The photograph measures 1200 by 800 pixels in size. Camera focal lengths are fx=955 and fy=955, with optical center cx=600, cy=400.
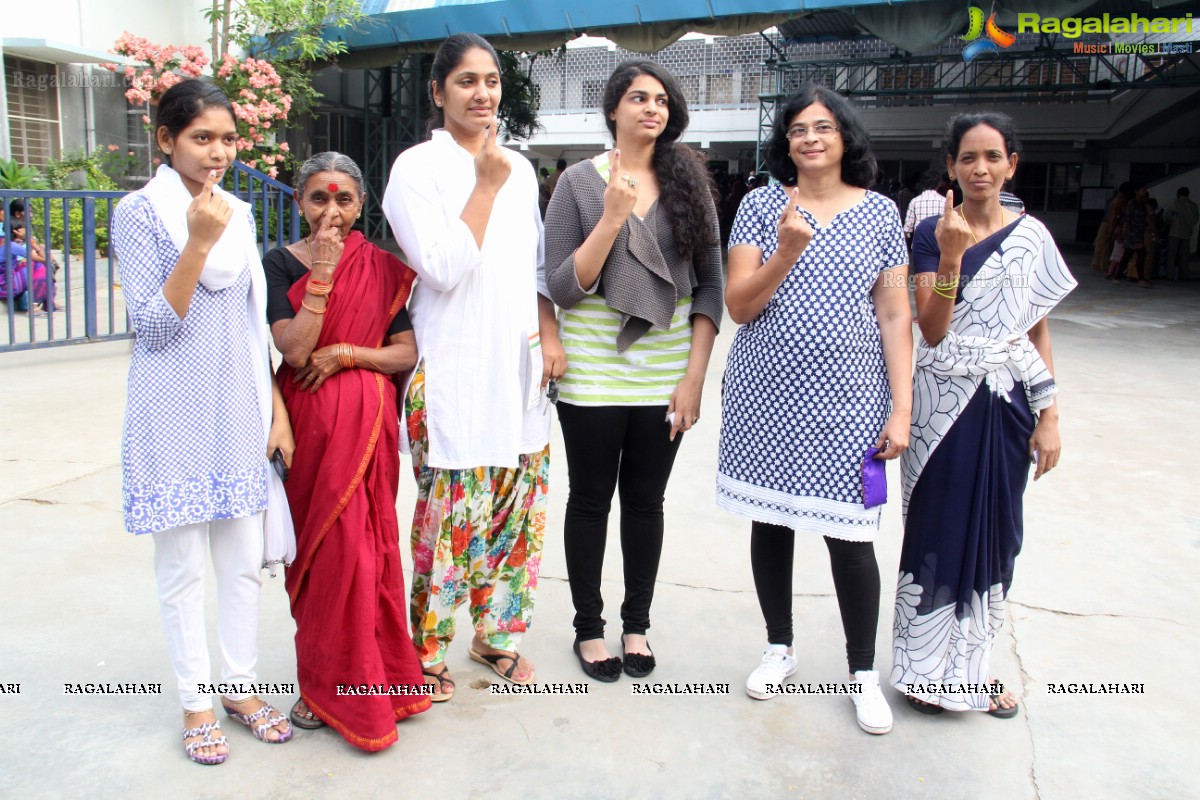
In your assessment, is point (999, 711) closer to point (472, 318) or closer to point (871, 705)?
point (871, 705)

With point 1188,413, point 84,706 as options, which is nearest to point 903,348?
point 84,706

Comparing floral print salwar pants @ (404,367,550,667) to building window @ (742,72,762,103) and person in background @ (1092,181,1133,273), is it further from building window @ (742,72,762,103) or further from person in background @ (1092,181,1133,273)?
building window @ (742,72,762,103)

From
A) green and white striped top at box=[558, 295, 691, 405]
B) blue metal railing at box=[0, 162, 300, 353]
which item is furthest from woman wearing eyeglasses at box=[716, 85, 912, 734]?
blue metal railing at box=[0, 162, 300, 353]

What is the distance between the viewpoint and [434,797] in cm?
215

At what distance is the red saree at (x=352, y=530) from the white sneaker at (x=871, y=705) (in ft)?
3.80

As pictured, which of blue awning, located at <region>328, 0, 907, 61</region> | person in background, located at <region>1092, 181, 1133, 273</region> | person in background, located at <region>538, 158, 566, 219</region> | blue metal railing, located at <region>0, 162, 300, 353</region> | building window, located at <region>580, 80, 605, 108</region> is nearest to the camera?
person in background, located at <region>538, 158, 566, 219</region>

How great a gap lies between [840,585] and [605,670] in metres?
0.71

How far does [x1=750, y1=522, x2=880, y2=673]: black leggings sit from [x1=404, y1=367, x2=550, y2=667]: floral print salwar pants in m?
0.64

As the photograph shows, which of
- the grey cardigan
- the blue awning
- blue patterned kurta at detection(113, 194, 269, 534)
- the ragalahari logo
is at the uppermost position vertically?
the blue awning

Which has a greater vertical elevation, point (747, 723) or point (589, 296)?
point (589, 296)

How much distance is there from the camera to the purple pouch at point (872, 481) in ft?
8.00

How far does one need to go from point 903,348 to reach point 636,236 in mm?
762

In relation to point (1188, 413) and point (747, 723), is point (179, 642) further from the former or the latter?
point (1188, 413)

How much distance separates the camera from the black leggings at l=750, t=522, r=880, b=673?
252 centimetres
